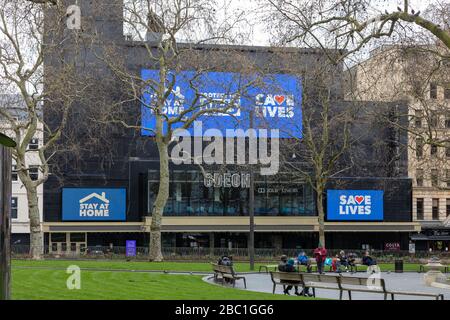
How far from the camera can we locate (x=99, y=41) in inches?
1389

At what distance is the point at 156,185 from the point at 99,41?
31283mm

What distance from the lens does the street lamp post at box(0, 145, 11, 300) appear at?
5863 millimetres

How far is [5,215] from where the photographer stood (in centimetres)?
589

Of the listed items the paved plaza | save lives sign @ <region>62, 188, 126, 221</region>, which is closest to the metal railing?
save lives sign @ <region>62, 188, 126, 221</region>

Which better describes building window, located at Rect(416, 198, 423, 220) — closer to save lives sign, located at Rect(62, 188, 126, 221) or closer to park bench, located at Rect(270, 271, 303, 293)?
save lives sign, located at Rect(62, 188, 126, 221)

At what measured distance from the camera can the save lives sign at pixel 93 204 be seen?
217 feet

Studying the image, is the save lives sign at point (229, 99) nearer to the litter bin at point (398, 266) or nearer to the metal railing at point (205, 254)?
the metal railing at point (205, 254)

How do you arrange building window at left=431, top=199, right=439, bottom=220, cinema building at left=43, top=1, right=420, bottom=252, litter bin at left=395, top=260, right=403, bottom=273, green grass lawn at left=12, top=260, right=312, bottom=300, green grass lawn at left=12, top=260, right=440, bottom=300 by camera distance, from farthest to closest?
building window at left=431, top=199, right=439, bottom=220, cinema building at left=43, top=1, right=420, bottom=252, litter bin at left=395, top=260, right=403, bottom=273, green grass lawn at left=12, top=260, right=440, bottom=300, green grass lawn at left=12, top=260, right=312, bottom=300

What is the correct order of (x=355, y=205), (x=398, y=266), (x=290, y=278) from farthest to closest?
(x=355, y=205) < (x=398, y=266) < (x=290, y=278)

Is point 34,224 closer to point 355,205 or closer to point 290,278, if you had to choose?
point 290,278

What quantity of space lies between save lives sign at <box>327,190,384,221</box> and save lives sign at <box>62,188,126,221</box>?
19079 mm

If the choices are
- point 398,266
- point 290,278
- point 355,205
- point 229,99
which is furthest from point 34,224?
point 355,205

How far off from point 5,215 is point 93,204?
61653 millimetres
